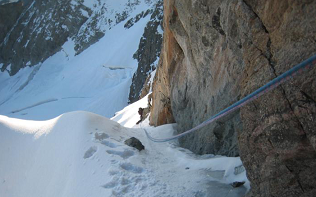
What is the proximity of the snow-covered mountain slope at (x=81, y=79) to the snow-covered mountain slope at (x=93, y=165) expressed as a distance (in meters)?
29.6

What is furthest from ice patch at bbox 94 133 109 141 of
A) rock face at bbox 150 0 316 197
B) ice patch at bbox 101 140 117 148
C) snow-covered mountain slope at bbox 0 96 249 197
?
rock face at bbox 150 0 316 197

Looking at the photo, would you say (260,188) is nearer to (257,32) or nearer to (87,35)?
(257,32)

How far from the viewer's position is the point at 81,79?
48469 mm

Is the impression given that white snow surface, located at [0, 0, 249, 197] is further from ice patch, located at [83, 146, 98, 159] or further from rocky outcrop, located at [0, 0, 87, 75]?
rocky outcrop, located at [0, 0, 87, 75]

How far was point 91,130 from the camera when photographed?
605 centimetres

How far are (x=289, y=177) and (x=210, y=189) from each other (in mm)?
1592

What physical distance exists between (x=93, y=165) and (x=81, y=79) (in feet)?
151

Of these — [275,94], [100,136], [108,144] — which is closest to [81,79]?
[100,136]

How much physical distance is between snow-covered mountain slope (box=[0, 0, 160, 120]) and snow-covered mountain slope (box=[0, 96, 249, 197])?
1165 inches

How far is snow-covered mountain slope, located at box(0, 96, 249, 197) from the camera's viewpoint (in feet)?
12.9

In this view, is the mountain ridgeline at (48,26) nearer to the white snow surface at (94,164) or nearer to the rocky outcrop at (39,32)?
the rocky outcrop at (39,32)

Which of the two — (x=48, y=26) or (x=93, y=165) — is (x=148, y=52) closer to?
(x=93, y=165)

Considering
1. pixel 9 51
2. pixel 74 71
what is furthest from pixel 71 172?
pixel 9 51

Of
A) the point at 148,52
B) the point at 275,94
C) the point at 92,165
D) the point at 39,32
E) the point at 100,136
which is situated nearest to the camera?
the point at 275,94
